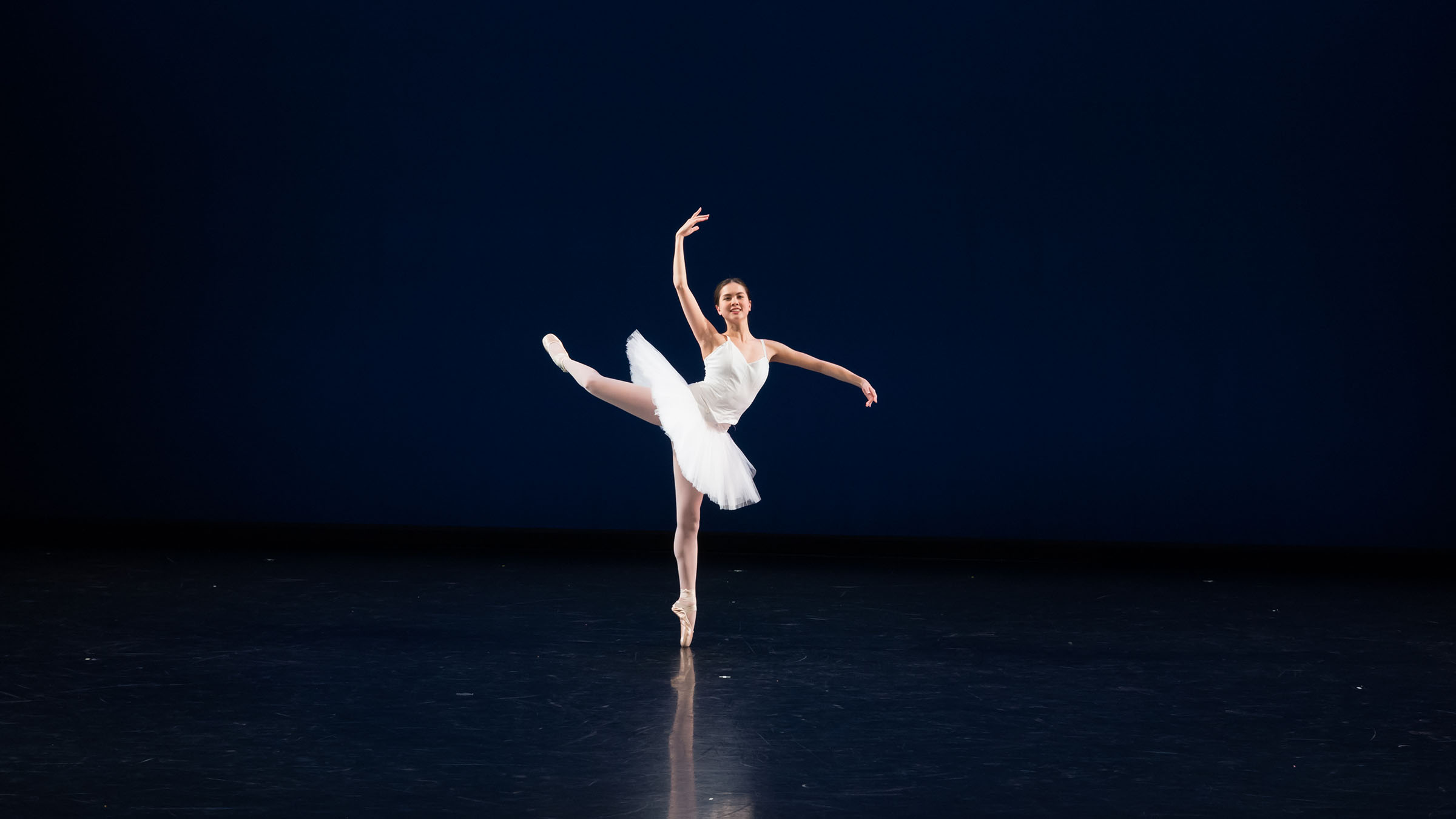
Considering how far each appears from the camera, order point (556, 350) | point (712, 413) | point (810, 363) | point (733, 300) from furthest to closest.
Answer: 1. point (556, 350)
2. point (810, 363)
3. point (712, 413)
4. point (733, 300)

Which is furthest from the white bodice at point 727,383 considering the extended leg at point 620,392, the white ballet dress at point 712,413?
the extended leg at point 620,392

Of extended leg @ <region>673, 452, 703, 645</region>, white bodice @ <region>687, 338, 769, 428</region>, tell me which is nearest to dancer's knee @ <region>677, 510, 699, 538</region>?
extended leg @ <region>673, 452, 703, 645</region>

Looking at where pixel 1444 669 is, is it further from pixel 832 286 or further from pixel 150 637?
pixel 150 637

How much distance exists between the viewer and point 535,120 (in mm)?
5496

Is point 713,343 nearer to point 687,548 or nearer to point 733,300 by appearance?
point 733,300

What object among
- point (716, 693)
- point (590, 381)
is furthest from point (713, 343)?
point (716, 693)

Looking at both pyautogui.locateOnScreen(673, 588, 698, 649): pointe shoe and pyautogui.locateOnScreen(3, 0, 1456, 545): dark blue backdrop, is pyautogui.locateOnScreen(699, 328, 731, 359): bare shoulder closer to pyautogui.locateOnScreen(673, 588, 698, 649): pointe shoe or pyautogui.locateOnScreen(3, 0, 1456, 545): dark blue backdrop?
pyautogui.locateOnScreen(673, 588, 698, 649): pointe shoe

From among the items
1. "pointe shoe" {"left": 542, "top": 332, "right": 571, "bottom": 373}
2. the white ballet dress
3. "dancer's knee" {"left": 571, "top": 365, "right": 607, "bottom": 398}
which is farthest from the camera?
"pointe shoe" {"left": 542, "top": 332, "right": 571, "bottom": 373}

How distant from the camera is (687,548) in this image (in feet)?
12.3

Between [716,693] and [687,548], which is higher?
[687,548]

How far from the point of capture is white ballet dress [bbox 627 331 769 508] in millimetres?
3623

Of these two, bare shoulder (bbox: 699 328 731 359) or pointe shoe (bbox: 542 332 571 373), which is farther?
pointe shoe (bbox: 542 332 571 373)

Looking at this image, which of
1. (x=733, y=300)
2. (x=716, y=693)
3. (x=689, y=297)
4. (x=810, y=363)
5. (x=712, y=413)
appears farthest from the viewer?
(x=810, y=363)

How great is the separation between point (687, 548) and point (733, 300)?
77cm
